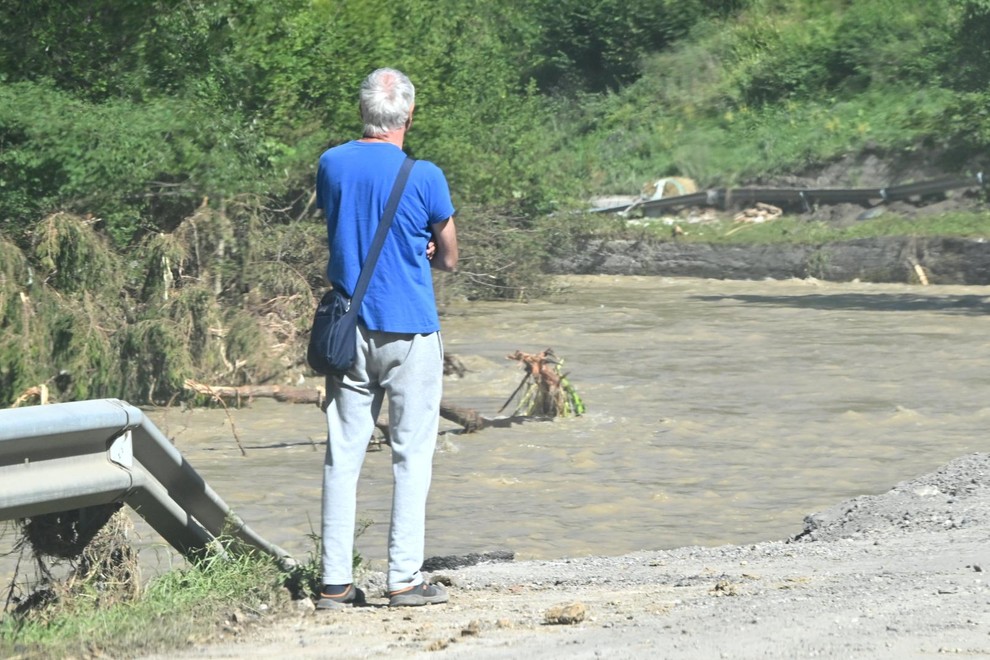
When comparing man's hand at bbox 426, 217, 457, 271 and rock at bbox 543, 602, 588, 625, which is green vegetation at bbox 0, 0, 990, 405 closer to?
man's hand at bbox 426, 217, 457, 271

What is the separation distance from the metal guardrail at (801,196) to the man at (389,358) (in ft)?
87.9

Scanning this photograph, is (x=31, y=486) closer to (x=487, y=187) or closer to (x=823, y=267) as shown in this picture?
(x=487, y=187)

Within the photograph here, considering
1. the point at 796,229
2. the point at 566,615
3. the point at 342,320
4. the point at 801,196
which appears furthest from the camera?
the point at 801,196

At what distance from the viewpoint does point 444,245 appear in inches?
228

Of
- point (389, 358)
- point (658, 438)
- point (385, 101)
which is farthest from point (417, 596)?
point (658, 438)

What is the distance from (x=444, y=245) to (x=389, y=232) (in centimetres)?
23

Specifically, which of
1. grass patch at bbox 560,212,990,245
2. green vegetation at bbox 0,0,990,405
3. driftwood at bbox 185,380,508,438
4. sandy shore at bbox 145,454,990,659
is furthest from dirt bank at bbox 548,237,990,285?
sandy shore at bbox 145,454,990,659

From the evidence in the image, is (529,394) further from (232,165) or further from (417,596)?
(417,596)

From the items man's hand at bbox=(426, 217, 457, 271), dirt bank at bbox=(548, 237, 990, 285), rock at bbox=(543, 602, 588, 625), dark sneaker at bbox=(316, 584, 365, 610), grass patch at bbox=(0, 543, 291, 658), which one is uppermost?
man's hand at bbox=(426, 217, 457, 271)

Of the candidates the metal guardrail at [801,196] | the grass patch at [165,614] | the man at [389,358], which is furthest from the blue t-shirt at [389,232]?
the metal guardrail at [801,196]

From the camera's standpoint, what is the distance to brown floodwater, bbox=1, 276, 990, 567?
9.63m

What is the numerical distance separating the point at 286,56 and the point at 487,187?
7.30 meters

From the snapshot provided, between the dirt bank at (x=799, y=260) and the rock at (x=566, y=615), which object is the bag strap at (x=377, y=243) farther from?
the dirt bank at (x=799, y=260)

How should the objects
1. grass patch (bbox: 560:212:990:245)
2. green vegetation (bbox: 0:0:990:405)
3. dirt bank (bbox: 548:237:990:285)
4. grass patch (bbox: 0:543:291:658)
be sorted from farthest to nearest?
grass patch (bbox: 560:212:990:245)
dirt bank (bbox: 548:237:990:285)
green vegetation (bbox: 0:0:990:405)
grass patch (bbox: 0:543:291:658)
